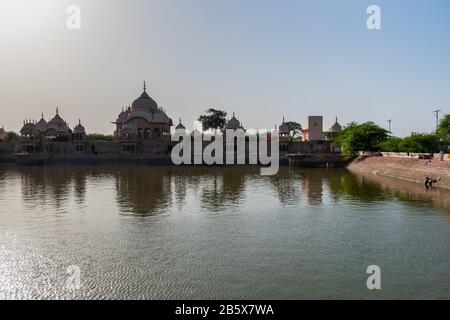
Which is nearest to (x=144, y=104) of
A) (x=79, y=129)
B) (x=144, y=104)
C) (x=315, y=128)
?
(x=144, y=104)

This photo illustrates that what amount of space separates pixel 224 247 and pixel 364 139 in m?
43.7

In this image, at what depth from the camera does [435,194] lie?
78.1 ft

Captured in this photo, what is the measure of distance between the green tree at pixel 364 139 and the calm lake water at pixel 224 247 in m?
30.0

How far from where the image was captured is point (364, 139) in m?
51.1

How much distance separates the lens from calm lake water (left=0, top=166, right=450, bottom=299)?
8758 millimetres

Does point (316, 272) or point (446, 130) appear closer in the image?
point (316, 272)

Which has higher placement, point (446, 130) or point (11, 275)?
point (446, 130)

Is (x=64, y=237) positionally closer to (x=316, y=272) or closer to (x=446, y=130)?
(x=316, y=272)

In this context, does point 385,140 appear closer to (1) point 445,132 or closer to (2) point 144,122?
(1) point 445,132

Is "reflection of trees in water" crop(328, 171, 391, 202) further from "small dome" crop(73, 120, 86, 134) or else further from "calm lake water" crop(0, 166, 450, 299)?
"small dome" crop(73, 120, 86, 134)

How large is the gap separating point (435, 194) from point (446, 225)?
9.90 m

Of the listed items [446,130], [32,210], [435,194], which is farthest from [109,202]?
[446,130]

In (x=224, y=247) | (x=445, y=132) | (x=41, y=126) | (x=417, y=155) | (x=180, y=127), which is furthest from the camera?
(x=41, y=126)

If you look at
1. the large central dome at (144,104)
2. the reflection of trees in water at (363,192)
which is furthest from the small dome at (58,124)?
the reflection of trees in water at (363,192)
